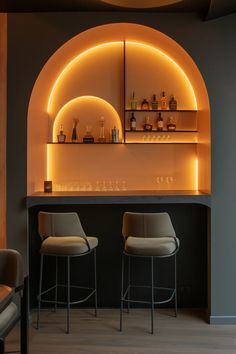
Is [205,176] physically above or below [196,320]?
above

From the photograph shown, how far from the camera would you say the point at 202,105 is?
12.6 feet

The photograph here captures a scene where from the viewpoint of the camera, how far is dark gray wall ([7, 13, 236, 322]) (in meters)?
3.51

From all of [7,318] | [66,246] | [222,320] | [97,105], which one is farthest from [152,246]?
[97,105]

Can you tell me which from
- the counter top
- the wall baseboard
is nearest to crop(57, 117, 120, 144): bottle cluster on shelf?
the counter top

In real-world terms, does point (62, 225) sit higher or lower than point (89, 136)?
lower

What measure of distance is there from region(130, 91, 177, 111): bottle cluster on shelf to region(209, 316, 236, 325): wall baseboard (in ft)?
6.84

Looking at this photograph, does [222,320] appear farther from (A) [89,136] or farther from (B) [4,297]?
(B) [4,297]

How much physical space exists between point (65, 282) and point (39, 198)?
0.96 meters

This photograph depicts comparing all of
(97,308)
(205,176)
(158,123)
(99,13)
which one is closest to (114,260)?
(97,308)

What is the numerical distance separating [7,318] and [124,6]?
2706 mm

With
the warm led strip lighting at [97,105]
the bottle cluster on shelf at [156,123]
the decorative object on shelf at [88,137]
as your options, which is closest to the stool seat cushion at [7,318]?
the decorative object on shelf at [88,137]

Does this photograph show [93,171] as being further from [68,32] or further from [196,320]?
[196,320]

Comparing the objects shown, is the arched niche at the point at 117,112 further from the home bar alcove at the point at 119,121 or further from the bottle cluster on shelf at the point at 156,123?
the bottle cluster on shelf at the point at 156,123

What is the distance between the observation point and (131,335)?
128 inches
